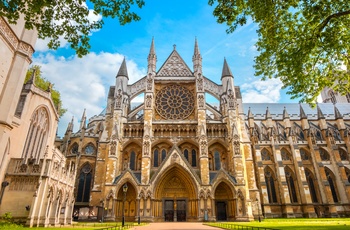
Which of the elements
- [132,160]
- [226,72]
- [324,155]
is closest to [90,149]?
[132,160]

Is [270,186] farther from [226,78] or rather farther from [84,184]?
[84,184]

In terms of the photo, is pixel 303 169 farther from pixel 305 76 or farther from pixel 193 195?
pixel 305 76

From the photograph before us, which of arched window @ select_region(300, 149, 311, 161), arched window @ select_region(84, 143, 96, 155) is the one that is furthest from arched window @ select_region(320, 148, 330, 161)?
arched window @ select_region(84, 143, 96, 155)

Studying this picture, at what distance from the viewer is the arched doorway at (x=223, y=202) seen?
1020 inches

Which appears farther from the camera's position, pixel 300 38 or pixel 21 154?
pixel 21 154

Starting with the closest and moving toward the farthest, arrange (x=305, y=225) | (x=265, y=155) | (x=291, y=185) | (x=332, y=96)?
(x=305, y=225) < (x=291, y=185) < (x=265, y=155) < (x=332, y=96)

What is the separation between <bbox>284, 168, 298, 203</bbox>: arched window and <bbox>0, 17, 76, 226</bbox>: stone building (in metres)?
32.5

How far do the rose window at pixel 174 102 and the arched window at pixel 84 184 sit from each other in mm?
13093

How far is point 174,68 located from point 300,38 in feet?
75.0

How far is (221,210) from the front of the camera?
26516mm

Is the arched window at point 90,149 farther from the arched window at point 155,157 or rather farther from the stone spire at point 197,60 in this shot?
the stone spire at point 197,60

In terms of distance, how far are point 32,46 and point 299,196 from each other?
127 ft

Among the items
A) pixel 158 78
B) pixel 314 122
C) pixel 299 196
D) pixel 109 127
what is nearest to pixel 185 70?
pixel 158 78

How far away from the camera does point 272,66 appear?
45.4 feet
